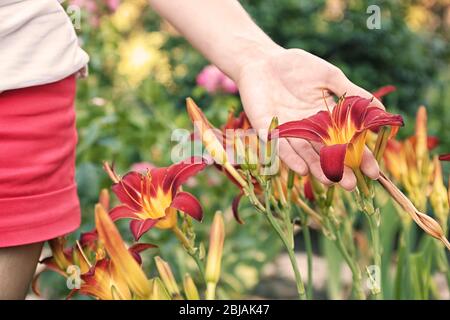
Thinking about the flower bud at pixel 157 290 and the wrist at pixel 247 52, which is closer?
the flower bud at pixel 157 290

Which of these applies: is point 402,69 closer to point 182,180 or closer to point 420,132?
point 420,132

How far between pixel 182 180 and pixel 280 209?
0.13m

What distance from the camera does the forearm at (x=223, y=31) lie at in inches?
40.2

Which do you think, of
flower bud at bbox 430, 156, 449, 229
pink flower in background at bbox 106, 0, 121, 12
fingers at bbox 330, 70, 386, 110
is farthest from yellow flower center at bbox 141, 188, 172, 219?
pink flower in background at bbox 106, 0, 121, 12

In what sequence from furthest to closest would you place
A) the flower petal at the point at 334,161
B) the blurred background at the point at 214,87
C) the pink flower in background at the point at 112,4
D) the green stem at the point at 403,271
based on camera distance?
1. the pink flower in background at the point at 112,4
2. the blurred background at the point at 214,87
3. the green stem at the point at 403,271
4. the flower petal at the point at 334,161

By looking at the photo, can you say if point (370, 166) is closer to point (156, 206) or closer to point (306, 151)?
point (306, 151)

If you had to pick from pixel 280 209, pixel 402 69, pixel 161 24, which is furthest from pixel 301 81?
pixel 161 24

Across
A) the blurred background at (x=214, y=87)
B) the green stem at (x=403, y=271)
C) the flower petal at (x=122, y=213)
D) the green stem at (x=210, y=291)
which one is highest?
the flower petal at (x=122, y=213)

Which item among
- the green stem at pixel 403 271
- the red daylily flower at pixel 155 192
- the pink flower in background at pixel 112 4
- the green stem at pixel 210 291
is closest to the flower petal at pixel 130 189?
the red daylily flower at pixel 155 192

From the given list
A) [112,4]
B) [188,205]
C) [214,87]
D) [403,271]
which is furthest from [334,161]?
[112,4]

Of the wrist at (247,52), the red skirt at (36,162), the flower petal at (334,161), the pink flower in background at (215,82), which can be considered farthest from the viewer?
the pink flower in background at (215,82)

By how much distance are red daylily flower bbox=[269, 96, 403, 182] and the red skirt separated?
0.87ft

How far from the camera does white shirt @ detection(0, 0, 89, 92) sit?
2.98 feet

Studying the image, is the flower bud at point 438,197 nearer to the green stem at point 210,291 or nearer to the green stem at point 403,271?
the green stem at point 403,271
